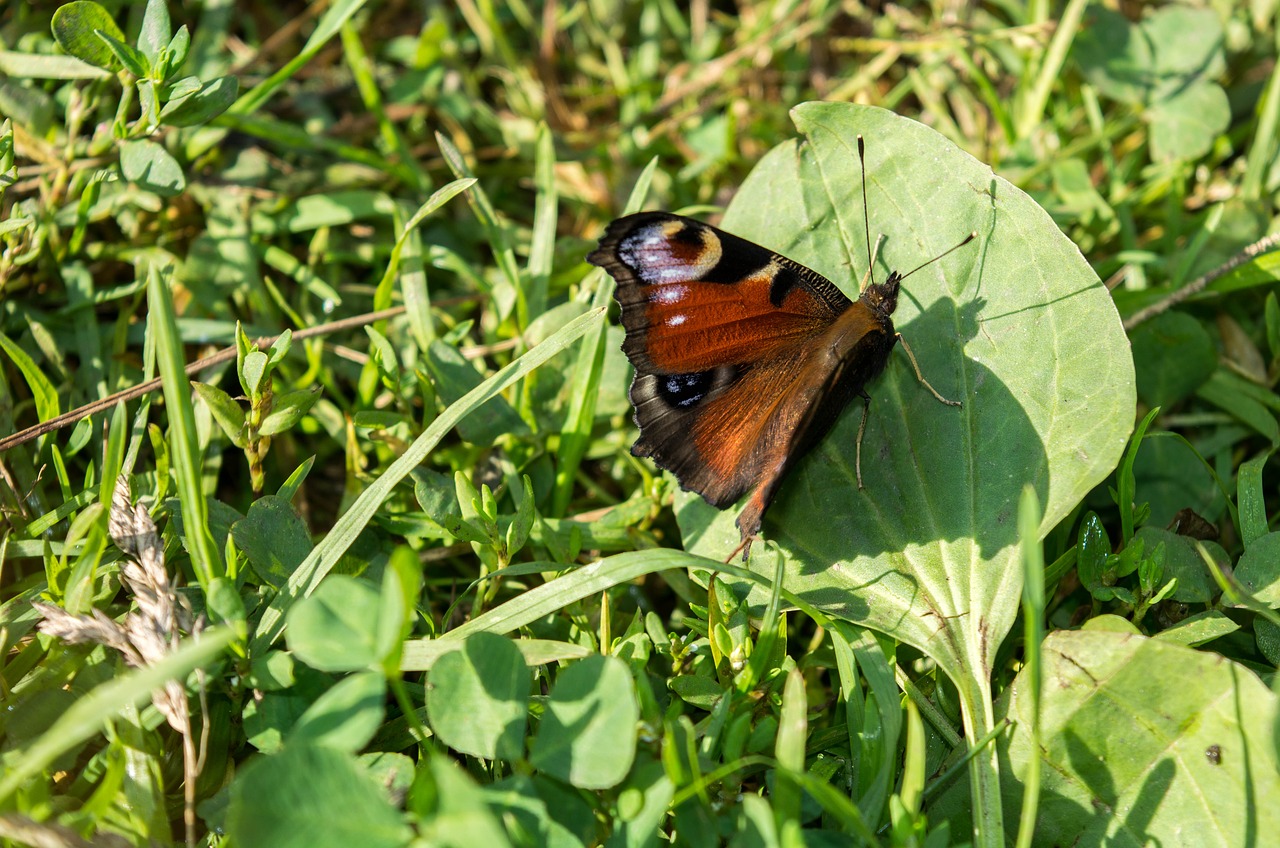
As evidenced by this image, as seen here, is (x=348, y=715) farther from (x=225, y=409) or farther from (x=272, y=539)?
(x=225, y=409)

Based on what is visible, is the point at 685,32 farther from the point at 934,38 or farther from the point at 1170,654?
the point at 1170,654

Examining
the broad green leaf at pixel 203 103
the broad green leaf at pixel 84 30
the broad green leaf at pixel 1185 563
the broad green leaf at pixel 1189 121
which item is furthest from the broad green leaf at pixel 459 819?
the broad green leaf at pixel 1189 121

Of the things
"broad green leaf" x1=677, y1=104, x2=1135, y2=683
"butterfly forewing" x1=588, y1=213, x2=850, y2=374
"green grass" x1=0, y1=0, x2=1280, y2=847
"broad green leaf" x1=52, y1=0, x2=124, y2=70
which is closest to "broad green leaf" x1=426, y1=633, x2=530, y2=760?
"green grass" x1=0, y1=0, x2=1280, y2=847

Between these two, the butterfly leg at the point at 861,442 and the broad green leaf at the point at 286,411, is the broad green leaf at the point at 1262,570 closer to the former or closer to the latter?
the butterfly leg at the point at 861,442

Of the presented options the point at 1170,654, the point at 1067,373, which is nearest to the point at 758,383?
the point at 1067,373

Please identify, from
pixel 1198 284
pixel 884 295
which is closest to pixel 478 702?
pixel 884 295
